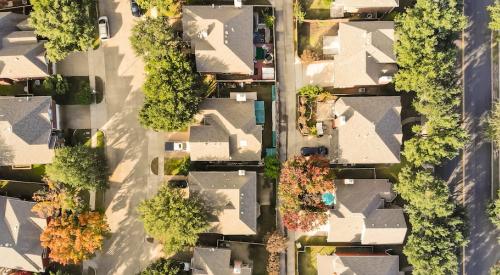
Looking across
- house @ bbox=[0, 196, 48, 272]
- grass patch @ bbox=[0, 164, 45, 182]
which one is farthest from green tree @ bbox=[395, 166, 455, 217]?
grass patch @ bbox=[0, 164, 45, 182]

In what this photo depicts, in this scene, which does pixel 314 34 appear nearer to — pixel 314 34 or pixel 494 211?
pixel 314 34

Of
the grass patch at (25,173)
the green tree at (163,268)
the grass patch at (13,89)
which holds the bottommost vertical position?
the green tree at (163,268)

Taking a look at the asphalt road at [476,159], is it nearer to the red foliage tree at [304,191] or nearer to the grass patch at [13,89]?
the red foliage tree at [304,191]

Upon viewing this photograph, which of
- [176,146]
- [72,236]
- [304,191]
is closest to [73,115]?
[176,146]

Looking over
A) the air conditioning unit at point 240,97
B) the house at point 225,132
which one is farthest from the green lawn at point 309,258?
the air conditioning unit at point 240,97

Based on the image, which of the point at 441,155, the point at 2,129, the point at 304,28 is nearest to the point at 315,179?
the point at 441,155

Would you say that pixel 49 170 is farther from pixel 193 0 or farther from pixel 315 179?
pixel 315 179

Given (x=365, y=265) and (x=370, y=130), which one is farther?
(x=365, y=265)
